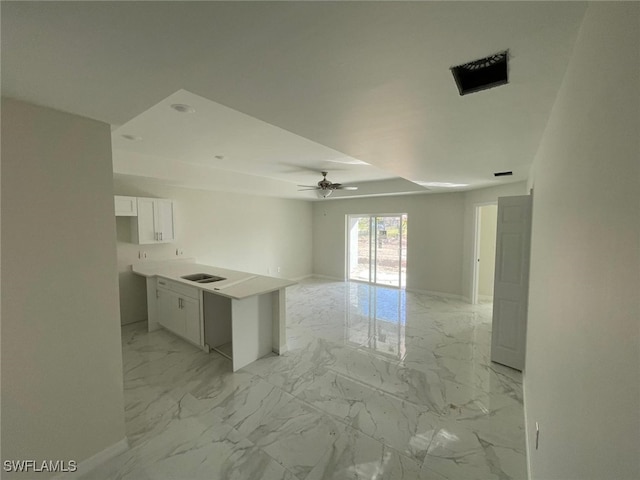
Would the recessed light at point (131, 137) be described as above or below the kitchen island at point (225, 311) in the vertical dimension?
above

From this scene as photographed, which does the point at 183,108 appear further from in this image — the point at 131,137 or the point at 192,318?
the point at 192,318

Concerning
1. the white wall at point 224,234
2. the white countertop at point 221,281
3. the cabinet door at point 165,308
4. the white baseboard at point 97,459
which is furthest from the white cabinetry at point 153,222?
the white baseboard at point 97,459

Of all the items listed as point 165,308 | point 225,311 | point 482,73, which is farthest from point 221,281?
point 482,73

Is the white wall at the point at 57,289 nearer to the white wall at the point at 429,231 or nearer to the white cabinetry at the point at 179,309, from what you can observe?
the white cabinetry at the point at 179,309

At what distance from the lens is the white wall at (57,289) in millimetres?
1474

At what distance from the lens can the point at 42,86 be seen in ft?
4.33

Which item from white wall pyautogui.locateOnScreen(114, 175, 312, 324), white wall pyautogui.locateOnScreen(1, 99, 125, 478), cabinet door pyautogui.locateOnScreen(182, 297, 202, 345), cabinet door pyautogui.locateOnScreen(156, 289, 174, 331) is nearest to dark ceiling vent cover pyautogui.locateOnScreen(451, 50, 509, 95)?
white wall pyautogui.locateOnScreen(1, 99, 125, 478)

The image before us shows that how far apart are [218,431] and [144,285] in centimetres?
343

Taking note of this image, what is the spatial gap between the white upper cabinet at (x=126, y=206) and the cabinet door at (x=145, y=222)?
2.9 inches

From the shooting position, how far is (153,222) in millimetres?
4336

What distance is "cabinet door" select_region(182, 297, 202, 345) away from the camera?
341 cm

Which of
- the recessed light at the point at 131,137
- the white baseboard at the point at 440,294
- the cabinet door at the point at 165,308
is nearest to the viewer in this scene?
the recessed light at the point at 131,137

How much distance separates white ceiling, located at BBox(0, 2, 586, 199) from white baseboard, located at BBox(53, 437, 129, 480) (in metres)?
2.30

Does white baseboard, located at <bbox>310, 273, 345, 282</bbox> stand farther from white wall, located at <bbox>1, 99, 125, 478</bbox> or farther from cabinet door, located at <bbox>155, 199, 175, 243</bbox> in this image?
white wall, located at <bbox>1, 99, 125, 478</bbox>
